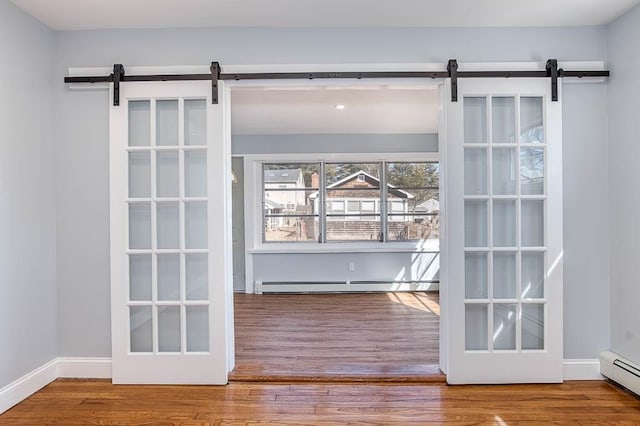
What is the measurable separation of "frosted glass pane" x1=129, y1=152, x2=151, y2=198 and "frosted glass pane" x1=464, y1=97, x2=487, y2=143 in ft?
7.37

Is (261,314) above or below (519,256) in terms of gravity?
below

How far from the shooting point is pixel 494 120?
9.19 feet

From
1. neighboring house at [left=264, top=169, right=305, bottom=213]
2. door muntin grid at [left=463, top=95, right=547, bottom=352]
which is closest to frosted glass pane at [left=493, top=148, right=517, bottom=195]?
door muntin grid at [left=463, top=95, right=547, bottom=352]

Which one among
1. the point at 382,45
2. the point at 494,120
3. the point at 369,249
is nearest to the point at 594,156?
the point at 494,120

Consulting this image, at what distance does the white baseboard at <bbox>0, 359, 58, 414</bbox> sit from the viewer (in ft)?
7.97

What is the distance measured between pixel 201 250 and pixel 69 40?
1.76 m

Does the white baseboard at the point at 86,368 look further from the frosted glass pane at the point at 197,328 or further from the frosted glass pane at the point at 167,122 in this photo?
the frosted glass pane at the point at 167,122

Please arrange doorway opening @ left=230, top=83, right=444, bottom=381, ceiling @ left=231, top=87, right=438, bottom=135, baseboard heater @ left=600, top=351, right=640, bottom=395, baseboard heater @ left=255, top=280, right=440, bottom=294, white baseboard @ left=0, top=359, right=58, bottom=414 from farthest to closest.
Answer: baseboard heater @ left=255, top=280, right=440, bottom=294
doorway opening @ left=230, top=83, right=444, bottom=381
ceiling @ left=231, top=87, right=438, bottom=135
baseboard heater @ left=600, top=351, right=640, bottom=395
white baseboard @ left=0, top=359, right=58, bottom=414

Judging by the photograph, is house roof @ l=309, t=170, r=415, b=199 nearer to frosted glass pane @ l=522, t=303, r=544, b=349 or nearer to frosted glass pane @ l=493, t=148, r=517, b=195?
frosted glass pane @ l=493, t=148, r=517, b=195

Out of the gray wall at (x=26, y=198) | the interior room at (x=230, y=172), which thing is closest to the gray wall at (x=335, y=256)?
the interior room at (x=230, y=172)

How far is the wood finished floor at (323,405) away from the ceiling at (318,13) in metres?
2.49

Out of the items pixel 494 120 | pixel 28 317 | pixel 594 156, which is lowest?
pixel 28 317

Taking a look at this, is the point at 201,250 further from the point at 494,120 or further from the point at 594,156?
the point at 594,156

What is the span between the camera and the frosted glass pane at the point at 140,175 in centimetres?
281
